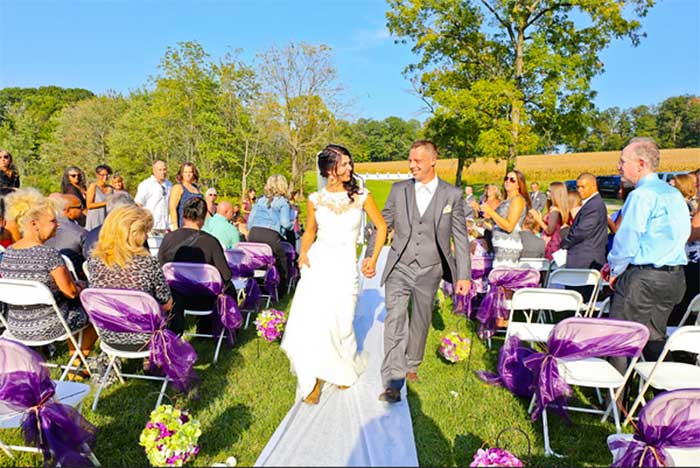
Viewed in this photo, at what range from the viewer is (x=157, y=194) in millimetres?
7418

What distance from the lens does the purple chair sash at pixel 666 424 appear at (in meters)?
2.10

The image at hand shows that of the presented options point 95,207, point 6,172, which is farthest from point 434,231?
point 6,172

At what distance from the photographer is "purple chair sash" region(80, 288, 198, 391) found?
333cm

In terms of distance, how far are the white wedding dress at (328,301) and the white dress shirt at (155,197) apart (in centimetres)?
469

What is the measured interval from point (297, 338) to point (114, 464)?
1.57 m

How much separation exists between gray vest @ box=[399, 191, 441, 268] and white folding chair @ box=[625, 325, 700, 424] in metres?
1.83

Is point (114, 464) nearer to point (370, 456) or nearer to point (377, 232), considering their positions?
point (370, 456)

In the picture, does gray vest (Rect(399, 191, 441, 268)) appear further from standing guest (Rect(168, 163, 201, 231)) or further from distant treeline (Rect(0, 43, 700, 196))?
distant treeline (Rect(0, 43, 700, 196))

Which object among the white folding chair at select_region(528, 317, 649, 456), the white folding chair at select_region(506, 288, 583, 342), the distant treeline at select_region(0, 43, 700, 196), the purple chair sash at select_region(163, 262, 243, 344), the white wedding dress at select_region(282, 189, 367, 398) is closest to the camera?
the white folding chair at select_region(528, 317, 649, 456)

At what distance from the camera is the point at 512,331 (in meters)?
4.20

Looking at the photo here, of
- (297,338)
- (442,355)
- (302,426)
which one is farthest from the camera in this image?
(442,355)

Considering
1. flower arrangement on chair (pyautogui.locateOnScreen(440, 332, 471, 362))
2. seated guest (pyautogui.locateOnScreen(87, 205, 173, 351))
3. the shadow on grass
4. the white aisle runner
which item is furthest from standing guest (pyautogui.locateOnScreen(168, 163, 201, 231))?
the shadow on grass

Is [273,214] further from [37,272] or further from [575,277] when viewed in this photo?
[575,277]

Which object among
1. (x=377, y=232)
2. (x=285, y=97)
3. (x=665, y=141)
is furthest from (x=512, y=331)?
(x=665, y=141)
